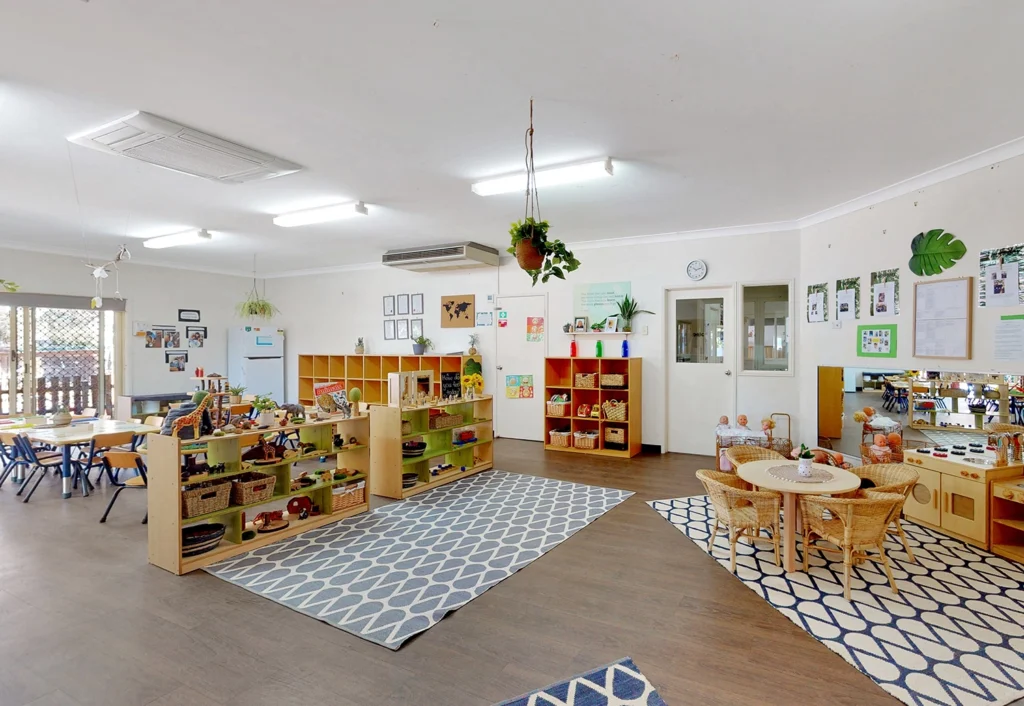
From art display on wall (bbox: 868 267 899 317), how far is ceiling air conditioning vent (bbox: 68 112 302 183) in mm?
5500

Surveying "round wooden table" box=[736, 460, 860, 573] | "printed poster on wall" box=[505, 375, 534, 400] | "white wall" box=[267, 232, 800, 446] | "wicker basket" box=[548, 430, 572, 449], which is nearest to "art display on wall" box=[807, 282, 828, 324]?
"white wall" box=[267, 232, 800, 446]

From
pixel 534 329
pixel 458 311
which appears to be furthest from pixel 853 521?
pixel 458 311

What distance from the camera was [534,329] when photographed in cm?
784

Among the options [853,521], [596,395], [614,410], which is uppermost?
[596,395]

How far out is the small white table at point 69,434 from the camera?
4969 mm

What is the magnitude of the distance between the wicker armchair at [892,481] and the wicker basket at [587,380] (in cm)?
348

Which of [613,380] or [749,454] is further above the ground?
[613,380]

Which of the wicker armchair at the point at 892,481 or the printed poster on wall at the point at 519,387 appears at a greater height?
the printed poster on wall at the point at 519,387

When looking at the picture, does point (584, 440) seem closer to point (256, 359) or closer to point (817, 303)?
point (817, 303)

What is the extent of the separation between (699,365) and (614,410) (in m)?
1.29

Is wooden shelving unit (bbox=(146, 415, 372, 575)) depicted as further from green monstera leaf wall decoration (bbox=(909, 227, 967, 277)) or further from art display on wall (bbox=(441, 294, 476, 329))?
green monstera leaf wall decoration (bbox=(909, 227, 967, 277))

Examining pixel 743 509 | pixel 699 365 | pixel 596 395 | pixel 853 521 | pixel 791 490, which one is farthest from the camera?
pixel 596 395

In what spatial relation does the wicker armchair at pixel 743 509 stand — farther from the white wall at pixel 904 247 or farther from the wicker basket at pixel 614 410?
the wicker basket at pixel 614 410

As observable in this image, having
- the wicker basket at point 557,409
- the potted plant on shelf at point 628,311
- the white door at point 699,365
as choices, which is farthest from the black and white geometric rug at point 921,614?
the potted plant on shelf at point 628,311
